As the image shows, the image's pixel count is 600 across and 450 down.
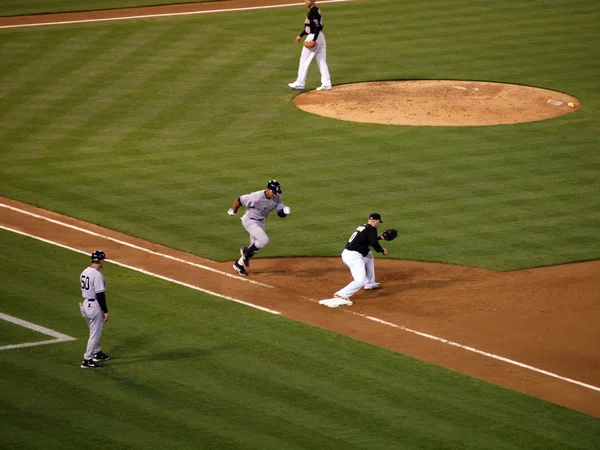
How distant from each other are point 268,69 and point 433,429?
22.0m

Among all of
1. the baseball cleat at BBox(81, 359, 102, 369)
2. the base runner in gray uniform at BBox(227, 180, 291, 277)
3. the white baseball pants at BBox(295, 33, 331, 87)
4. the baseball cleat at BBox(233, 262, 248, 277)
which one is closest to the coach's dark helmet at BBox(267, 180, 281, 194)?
the base runner in gray uniform at BBox(227, 180, 291, 277)

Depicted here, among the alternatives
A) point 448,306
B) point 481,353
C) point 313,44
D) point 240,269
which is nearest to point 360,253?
point 448,306

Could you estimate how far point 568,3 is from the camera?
42.7 m

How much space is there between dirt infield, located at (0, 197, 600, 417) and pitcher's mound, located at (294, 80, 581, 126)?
9.87 meters

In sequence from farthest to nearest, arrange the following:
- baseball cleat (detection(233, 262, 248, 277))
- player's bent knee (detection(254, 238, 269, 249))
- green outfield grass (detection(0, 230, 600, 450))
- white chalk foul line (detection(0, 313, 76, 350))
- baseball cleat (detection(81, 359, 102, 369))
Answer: baseball cleat (detection(233, 262, 248, 277)), player's bent knee (detection(254, 238, 269, 249)), white chalk foul line (detection(0, 313, 76, 350)), baseball cleat (detection(81, 359, 102, 369)), green outfield grass (detection(0, 230, 600, 450))

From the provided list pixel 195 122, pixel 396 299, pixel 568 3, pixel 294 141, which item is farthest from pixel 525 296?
pixel 568 3

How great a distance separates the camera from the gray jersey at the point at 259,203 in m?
20.7

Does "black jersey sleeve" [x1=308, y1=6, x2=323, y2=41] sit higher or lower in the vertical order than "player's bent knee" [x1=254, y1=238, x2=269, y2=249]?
higher

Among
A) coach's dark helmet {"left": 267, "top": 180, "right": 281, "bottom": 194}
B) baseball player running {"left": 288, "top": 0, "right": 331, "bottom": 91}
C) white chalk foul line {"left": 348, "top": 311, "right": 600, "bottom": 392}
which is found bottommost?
white chalk foul line {"left": 348, "top": 311, "right": 600, "bottom": 392}

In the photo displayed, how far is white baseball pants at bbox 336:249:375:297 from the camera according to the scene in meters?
Result: 19.4

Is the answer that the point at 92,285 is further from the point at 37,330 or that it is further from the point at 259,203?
the point at 259,203

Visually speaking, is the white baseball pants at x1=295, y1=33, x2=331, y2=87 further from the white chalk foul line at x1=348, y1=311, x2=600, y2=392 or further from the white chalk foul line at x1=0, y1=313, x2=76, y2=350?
the white chalk foul line at x1=0, y1=313, x2=76, y2=350

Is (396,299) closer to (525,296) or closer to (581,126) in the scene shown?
(525,296)

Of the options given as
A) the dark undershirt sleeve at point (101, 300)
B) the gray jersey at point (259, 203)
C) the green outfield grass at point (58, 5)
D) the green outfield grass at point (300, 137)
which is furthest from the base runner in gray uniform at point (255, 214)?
the green outfield grass at point (58, 5)
